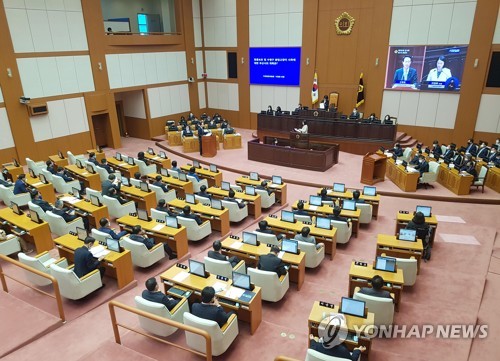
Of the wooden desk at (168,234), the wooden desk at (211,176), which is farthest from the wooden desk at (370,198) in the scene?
the wooden desk at (168,234)

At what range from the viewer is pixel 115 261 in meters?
7.20

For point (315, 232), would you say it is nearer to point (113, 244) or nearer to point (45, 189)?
point (113, 244)

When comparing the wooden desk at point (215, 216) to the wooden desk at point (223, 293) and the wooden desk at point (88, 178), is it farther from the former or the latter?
the wooden desk at point (88, 178)

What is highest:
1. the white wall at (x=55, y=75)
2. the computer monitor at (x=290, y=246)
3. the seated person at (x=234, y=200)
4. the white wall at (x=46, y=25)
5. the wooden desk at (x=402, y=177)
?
the white wall at (x=46, y=25)

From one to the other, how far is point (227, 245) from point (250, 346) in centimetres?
256

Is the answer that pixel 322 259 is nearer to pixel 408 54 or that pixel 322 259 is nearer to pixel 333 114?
pixel 333 114

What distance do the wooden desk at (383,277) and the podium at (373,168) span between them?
24.2 feet

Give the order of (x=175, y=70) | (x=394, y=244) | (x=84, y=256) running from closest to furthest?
(x=84, y=256) → (x=394, y=244) → (x=175, y=70)

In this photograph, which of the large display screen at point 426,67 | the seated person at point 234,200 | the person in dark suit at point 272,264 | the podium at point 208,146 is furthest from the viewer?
the podium at point 208,146

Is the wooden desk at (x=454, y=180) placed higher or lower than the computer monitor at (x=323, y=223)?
lower

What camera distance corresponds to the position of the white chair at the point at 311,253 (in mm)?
7803

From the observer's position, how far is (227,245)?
8.02 meters

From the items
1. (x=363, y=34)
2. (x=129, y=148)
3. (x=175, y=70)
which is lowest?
(x=129, y=148)

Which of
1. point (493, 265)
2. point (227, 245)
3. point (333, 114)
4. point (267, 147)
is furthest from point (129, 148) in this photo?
point (493, 265)
